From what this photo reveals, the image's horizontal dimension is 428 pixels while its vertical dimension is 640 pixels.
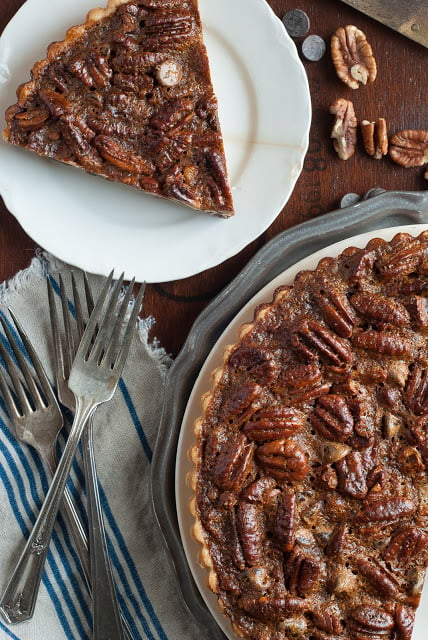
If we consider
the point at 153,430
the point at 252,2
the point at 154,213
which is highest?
the point at 252,2

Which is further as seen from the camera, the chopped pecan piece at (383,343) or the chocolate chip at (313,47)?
the chocolate chip at (313,47)

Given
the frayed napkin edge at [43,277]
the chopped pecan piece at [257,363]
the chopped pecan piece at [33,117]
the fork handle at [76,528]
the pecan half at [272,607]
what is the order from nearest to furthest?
the pecan half at [272,607], the chopped pecan piece at [257,363], the chopped pecan piece at [33,117], the fork handle at [76,528], the frayed napkin edge at [43,277]

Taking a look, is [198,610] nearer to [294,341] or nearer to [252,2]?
[294,341]

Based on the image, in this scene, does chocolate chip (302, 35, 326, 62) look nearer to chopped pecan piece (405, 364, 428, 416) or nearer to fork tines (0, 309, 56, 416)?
chopped pecan piece (405, 364, 428, 416)

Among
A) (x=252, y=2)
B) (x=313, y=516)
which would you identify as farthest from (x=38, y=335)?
(x=252, y=2)

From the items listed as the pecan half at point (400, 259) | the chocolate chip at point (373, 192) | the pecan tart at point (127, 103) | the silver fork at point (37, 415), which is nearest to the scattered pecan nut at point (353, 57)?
the chocolate chip at point (373, 192)

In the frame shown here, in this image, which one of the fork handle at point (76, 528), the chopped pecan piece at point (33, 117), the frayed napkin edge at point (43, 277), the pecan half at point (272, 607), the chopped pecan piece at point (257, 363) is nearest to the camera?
the pecan half at point (272, 607)

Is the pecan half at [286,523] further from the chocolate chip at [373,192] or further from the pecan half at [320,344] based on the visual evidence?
the chocolate chip at [373,192]
